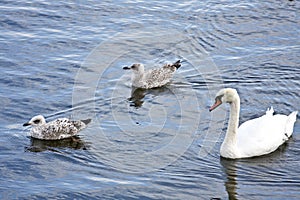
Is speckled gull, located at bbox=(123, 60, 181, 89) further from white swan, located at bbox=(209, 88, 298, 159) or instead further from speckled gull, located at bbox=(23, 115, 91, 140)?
white swan, located at bbox=(209, 88, 298, 159)

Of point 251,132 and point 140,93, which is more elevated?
point 140,93

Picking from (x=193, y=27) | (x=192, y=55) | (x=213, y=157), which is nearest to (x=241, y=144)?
(x=213, y=157)

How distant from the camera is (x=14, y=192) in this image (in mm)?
11352

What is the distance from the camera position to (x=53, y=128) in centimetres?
1313

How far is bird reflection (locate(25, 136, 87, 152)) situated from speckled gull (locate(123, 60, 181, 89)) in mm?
2620

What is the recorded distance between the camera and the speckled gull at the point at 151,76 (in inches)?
611

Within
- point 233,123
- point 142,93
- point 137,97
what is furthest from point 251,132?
point 142,93

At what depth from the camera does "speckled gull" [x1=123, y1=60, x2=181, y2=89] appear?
15523 mm

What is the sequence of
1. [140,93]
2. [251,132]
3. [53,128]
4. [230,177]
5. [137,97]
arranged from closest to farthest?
[230,177], [251,132], [53,128], [137,97], [140,93]

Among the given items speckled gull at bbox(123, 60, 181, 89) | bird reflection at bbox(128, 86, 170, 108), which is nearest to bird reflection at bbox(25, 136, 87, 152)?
bird reflection at bbox(128, 86, 170, 108)

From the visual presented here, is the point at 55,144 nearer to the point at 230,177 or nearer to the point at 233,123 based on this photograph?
the point at 233,123

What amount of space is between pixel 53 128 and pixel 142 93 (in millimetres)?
2915

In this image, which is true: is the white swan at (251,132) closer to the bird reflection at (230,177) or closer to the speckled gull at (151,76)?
the bird reflection at (230,177)

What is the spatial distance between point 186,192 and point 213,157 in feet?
4.40
